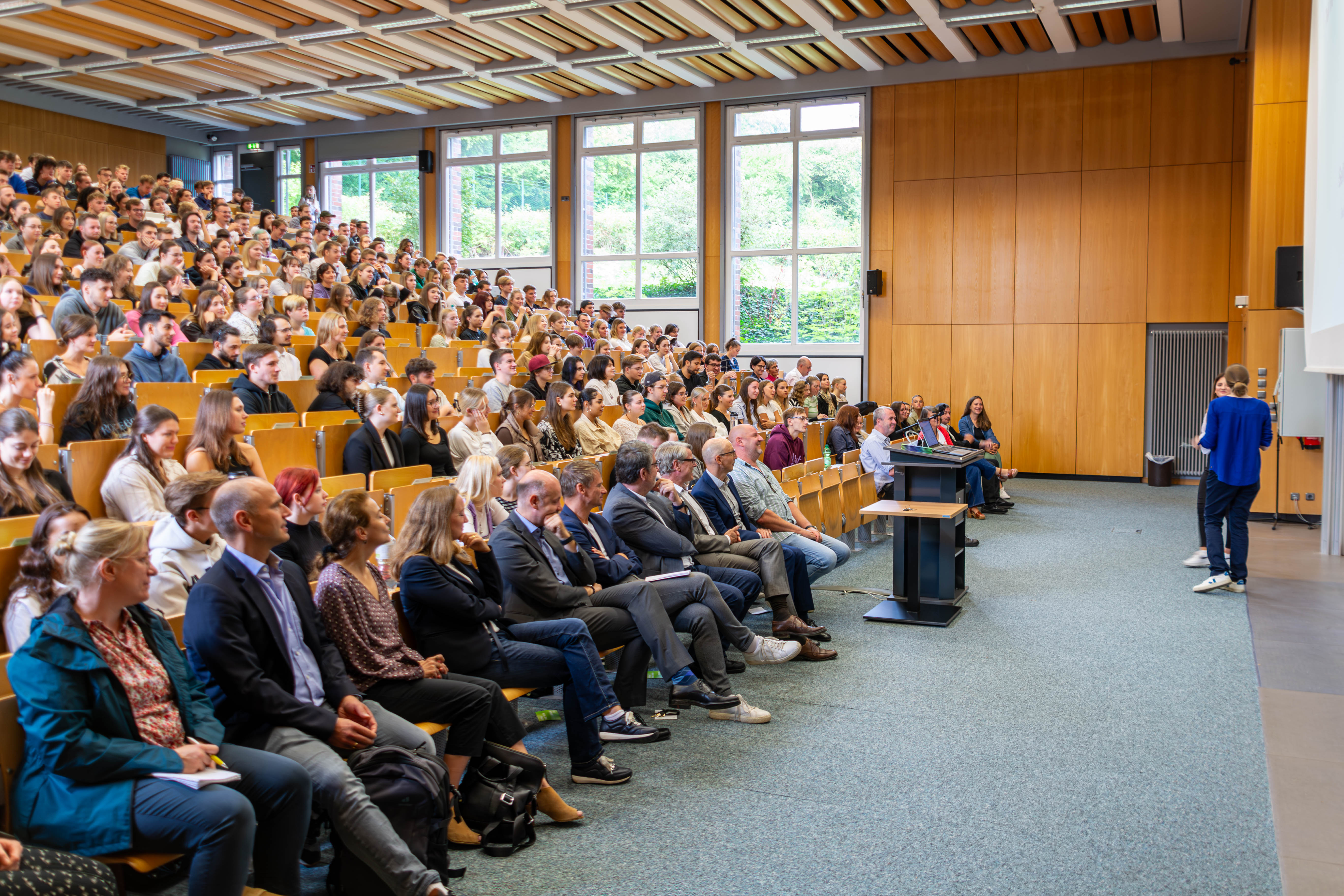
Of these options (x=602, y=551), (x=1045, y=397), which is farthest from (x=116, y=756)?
(x=1045, y=397)

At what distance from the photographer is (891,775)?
3.29 metres

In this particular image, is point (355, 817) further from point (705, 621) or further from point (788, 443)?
point (788, 443)

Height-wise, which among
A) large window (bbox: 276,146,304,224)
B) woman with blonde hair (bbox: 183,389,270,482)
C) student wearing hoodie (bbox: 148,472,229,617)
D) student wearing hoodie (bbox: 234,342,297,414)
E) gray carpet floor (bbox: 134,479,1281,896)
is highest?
large window (bbox: 276,146,304,224)

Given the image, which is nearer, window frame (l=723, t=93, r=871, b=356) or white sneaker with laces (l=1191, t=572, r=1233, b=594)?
white sneaker with laces (l=1191, t=572, r=1233, b=594)

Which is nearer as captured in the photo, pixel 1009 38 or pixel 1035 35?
pixel 1035 35

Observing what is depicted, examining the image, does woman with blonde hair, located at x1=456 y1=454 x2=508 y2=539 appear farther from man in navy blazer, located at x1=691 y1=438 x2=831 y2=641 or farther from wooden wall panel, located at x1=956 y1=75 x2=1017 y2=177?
wooden wall panel, located at x1=956 y1=75 x2=1017 y2=177

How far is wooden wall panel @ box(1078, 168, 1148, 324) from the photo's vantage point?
461 inches

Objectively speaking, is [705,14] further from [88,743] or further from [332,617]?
[88,743]

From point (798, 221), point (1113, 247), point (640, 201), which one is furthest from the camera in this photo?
point (640, 201)

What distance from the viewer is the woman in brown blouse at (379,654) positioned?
2.87 meters

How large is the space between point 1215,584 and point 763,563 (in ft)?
9.62

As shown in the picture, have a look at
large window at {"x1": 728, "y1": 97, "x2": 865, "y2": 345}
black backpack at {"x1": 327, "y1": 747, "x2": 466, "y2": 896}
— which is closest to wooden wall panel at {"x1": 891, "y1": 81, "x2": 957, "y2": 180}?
large window at {"x1": 728, "y1": 97, "x2": 865, "y2": 345}

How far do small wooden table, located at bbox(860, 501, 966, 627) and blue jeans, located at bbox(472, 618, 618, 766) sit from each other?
239 centimetres

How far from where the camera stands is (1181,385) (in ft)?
38.3
